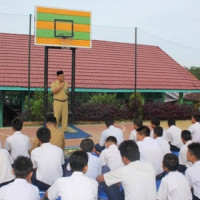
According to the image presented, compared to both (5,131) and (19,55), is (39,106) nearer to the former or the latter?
(5,131)

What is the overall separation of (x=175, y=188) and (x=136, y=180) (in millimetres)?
549

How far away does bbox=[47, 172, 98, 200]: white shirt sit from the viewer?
2.89 metres

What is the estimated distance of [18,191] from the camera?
2832mm

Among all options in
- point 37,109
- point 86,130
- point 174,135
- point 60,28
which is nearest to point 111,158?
point 174,135

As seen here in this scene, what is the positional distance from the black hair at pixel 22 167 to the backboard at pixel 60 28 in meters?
8.13

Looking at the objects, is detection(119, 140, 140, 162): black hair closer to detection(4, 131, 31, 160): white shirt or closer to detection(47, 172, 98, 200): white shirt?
detection(47, 172, 98, 200): white shirt

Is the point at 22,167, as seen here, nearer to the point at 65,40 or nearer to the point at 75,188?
the point at 75,188

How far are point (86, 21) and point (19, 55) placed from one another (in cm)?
599

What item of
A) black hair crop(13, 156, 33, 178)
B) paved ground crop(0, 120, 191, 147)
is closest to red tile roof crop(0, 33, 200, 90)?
paved ground crop(0, 120, 191, 147)

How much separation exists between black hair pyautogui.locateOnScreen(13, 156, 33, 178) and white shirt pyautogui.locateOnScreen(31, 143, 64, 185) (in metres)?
1.06

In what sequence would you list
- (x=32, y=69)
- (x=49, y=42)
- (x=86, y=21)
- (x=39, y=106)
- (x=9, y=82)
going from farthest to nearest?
(x=32, y=69), (x=9, y=82), (x=39, y=106), (x=86, y=21), (x=49, y=42)

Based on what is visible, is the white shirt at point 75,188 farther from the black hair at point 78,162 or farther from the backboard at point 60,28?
the backboard at point 60,28

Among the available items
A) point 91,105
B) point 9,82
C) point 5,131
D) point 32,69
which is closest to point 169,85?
point 91,105

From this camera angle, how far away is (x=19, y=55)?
1616 cm
